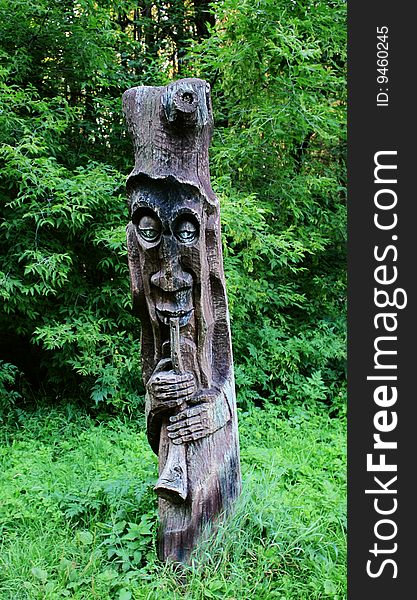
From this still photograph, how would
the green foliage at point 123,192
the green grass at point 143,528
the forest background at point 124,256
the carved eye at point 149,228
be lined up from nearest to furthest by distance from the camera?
the green grass at point 143,528
the carved eye at point 149,228
the forest background at point 124,256
the green foliage at point 123,192

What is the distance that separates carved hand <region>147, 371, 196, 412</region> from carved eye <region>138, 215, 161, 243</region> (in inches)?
28.2

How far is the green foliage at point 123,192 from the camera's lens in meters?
5.38

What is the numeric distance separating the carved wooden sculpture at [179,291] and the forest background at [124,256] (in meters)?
0.58

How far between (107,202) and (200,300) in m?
2.81

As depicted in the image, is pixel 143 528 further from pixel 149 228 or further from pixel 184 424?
pixel 149 228

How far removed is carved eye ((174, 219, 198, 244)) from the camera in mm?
3008

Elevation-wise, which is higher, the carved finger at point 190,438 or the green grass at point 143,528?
the carved finger at point 190,438

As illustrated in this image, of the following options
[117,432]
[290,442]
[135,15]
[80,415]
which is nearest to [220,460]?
[290,442]

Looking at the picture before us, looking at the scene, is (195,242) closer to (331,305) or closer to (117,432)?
(117,432)

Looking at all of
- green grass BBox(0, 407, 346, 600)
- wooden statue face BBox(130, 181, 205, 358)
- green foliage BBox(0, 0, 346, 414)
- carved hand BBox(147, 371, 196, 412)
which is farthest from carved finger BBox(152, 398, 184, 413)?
green foliage BBox(0, 0, 346, 414)

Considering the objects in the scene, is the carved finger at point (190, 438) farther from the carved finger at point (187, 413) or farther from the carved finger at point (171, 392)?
the carved finger at point (171, 392)

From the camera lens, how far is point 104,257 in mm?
5914

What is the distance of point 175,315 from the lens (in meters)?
3.09

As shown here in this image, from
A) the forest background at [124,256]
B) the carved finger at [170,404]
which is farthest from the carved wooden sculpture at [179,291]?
the forest background at [124,256]
